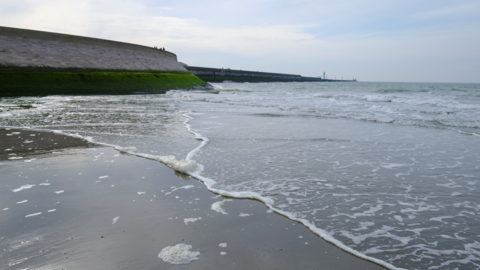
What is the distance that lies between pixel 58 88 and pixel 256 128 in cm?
2368

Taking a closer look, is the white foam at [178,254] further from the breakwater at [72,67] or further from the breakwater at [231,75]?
the breakwater at [231,75]

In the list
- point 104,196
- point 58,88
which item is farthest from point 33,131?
point 58,88

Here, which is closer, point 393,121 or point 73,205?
point 73,205

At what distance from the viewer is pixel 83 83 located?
95.1ft

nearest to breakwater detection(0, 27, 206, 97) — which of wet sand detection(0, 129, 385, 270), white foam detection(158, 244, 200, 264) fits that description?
wet sand detection(0, 129, 385, 270)

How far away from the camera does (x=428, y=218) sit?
11.5 feet

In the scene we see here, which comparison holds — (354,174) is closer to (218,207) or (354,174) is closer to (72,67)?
(218,207)

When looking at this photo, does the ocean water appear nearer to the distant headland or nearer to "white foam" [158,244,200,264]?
"white foam" [158,244,200,264]

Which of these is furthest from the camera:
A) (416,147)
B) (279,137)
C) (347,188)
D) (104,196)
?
(279,137)

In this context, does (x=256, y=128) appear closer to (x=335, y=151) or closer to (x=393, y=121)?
(x=335, y=151)

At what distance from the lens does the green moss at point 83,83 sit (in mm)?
24750

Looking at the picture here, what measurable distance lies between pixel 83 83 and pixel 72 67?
262 cm

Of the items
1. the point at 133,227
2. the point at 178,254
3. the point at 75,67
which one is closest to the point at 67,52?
the point at 75,67

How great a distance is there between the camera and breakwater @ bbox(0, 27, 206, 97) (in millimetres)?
25797
